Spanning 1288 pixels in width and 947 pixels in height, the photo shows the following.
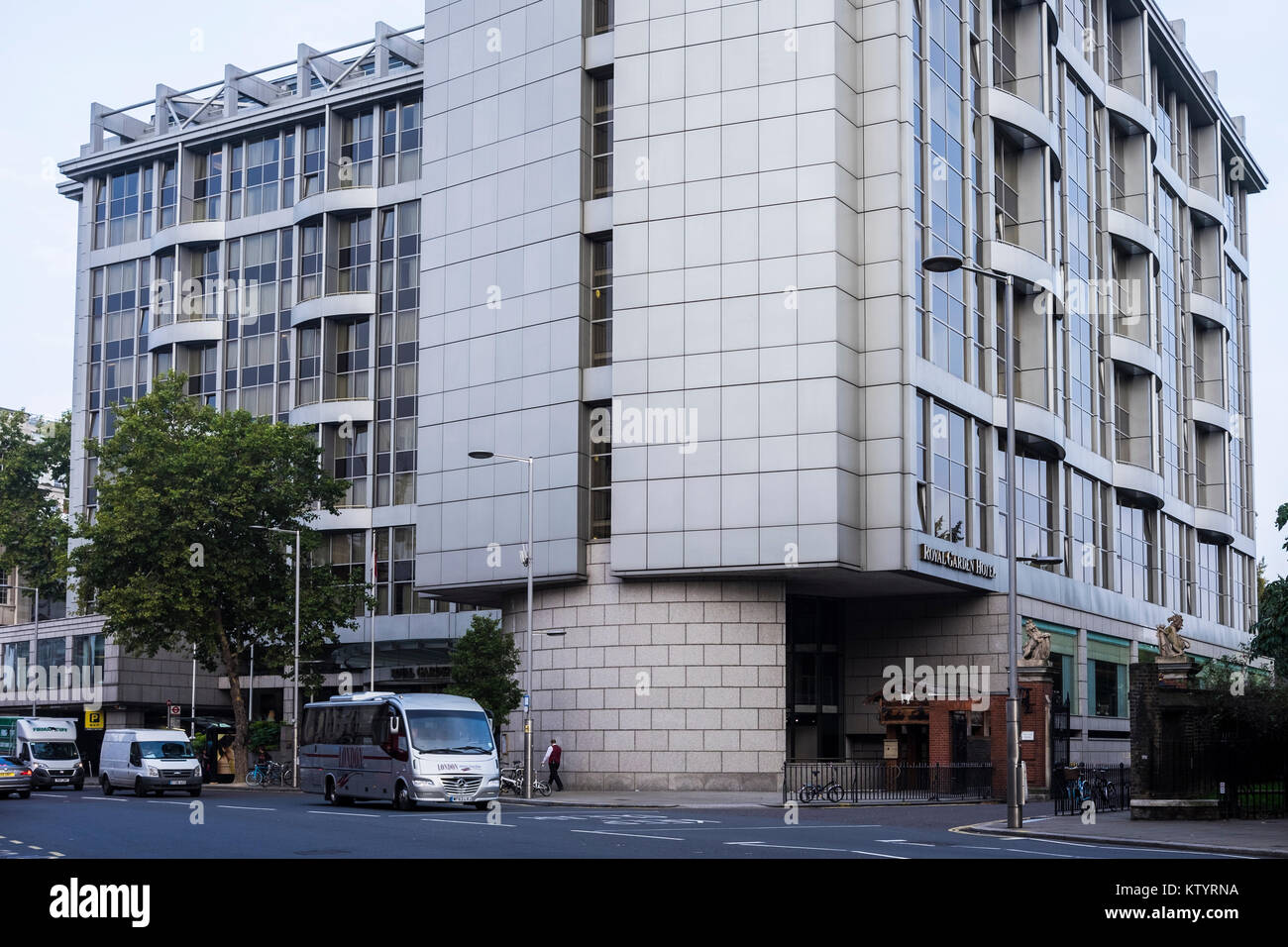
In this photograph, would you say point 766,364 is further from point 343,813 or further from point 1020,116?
point 343,813

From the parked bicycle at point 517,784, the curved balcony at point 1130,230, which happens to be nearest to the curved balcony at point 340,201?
the parked bicycle at point 517,784

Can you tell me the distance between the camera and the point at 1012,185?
196 ft

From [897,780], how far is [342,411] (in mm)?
36567

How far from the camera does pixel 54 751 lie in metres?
57.1

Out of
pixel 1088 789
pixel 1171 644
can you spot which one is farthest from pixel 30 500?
pixel 1171 644

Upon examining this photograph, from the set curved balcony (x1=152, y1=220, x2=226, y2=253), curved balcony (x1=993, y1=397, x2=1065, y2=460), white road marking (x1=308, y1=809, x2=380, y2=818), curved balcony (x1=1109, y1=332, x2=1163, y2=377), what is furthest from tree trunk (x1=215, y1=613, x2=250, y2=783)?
curved balcony (x1=1109, y1=332, x2=1163, y2=377)

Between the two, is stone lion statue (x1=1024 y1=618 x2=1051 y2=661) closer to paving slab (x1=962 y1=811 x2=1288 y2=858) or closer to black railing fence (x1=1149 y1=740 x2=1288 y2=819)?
paving slab (x1=962 y1=811 x2=1288 y2=858)

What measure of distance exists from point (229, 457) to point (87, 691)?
32.5 meters

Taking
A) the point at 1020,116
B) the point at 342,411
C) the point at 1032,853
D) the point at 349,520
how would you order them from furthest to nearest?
the point at 342,411
the point at 349,520
the point at 1020,116
the point at 1032,853

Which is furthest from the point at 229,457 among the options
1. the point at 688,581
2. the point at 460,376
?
the point at 688,581

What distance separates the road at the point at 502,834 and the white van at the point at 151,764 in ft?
26.9

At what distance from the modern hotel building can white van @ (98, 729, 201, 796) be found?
36.2 feet

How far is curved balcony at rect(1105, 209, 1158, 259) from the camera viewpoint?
67.4 m
